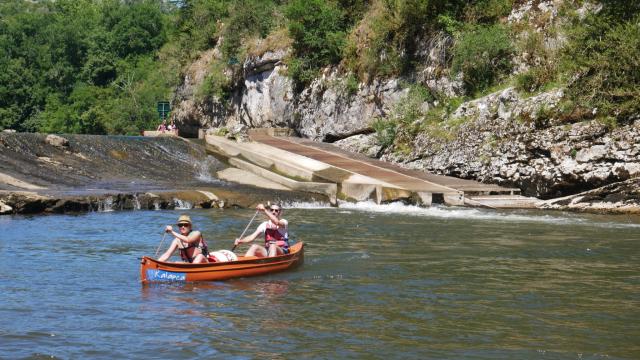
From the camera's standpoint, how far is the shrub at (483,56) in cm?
3150

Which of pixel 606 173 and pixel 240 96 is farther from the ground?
pixel 240 96

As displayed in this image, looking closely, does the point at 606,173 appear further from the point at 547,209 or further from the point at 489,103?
the point at 489,103

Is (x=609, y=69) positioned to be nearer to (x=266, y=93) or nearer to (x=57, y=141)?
(x=266, y=93)

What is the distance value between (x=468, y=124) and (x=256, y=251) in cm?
1704

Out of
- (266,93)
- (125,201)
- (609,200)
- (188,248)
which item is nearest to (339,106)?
(266,93)

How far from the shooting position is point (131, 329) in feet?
33.8

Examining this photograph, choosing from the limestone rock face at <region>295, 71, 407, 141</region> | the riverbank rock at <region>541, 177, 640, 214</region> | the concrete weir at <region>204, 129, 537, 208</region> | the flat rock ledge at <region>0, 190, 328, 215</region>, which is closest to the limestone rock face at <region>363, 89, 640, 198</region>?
the riverbank rock at <region>541, 177, 640, 214</region>

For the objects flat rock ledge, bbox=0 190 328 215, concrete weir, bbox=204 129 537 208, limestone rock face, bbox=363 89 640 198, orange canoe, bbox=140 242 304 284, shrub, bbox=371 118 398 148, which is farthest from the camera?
shrub, bbox=371 118 398 148

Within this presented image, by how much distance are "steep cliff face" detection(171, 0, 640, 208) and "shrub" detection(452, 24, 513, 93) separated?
0.55 metres

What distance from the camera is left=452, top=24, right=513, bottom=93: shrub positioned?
31500mm

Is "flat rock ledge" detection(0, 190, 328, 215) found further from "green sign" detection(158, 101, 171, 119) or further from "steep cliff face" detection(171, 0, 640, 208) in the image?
"green sign" detection(158, 101, 171, 119)

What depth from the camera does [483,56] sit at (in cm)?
3173

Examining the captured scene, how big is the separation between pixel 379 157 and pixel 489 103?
18.3 feet

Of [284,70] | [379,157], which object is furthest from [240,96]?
[379,157]
